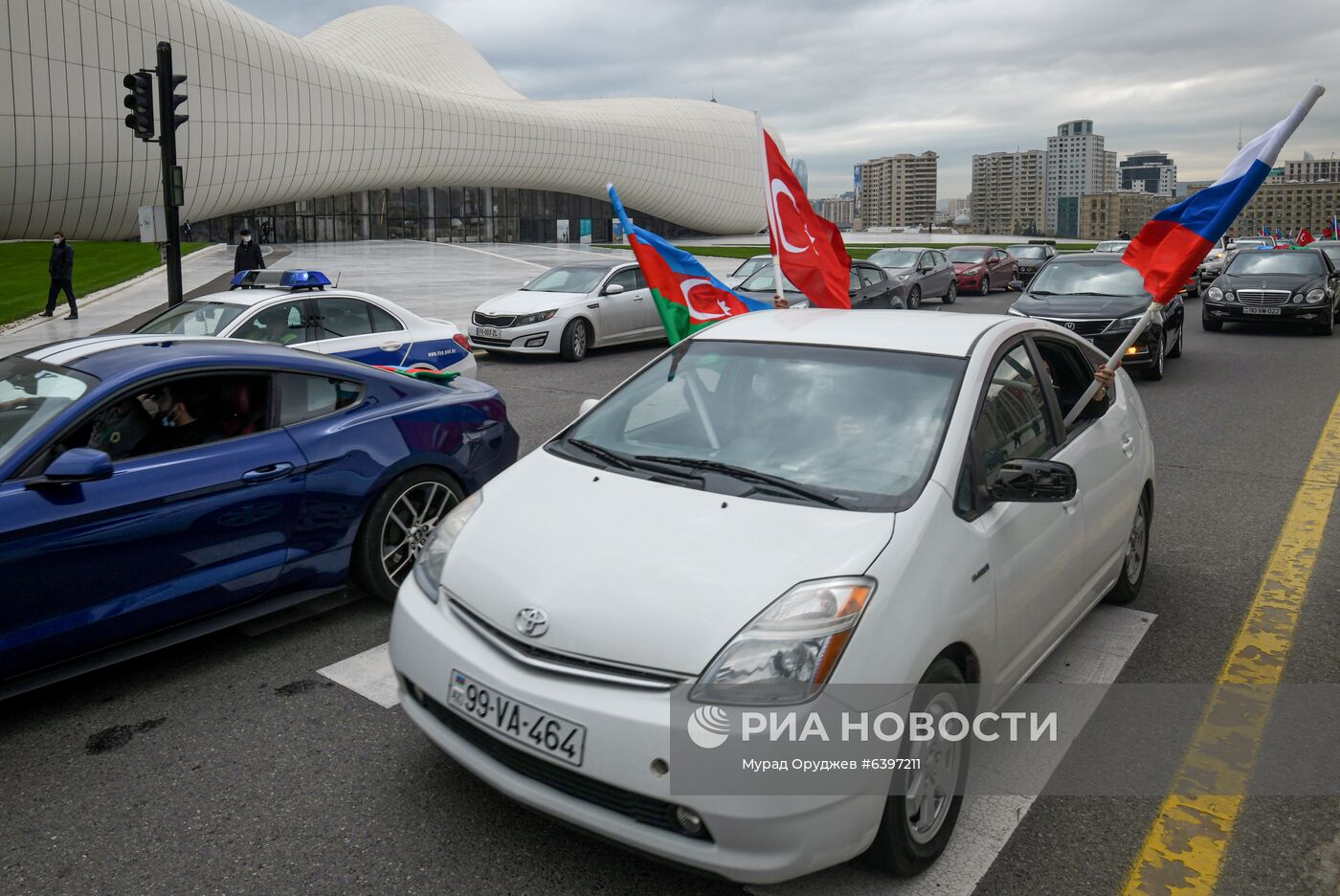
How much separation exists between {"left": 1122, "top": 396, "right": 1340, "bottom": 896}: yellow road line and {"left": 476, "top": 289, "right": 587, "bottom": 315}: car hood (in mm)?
11195

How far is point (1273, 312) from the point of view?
18578 millimetres

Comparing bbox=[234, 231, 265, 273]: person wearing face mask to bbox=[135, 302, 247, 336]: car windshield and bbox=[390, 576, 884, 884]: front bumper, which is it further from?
bbox=[390, 576, 884, 884]: front bumper

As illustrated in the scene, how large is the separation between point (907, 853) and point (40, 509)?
315cm

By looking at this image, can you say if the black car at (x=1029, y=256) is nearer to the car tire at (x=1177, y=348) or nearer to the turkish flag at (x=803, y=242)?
the car tire at (x=1177, y=348)

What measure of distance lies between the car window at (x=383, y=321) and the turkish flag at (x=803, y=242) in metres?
4.25

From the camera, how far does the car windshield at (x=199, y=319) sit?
9.29 metres

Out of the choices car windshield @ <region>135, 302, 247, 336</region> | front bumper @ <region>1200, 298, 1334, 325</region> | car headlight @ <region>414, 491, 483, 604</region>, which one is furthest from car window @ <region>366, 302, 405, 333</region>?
front bumper @ <region>1200, 298, 1334, 325</region>

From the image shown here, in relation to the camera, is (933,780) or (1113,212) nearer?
(933,780)

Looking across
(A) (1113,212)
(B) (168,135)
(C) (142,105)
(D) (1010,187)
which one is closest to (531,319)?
(B) (168,135)

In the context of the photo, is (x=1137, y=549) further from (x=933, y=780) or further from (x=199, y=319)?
(x=199, y=319)

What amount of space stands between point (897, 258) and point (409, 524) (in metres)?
20.7

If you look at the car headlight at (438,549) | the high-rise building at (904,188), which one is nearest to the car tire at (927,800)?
the car headlight at (438,549)

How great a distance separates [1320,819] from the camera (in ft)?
10.7

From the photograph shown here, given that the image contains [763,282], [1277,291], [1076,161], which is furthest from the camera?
[1076,161]
